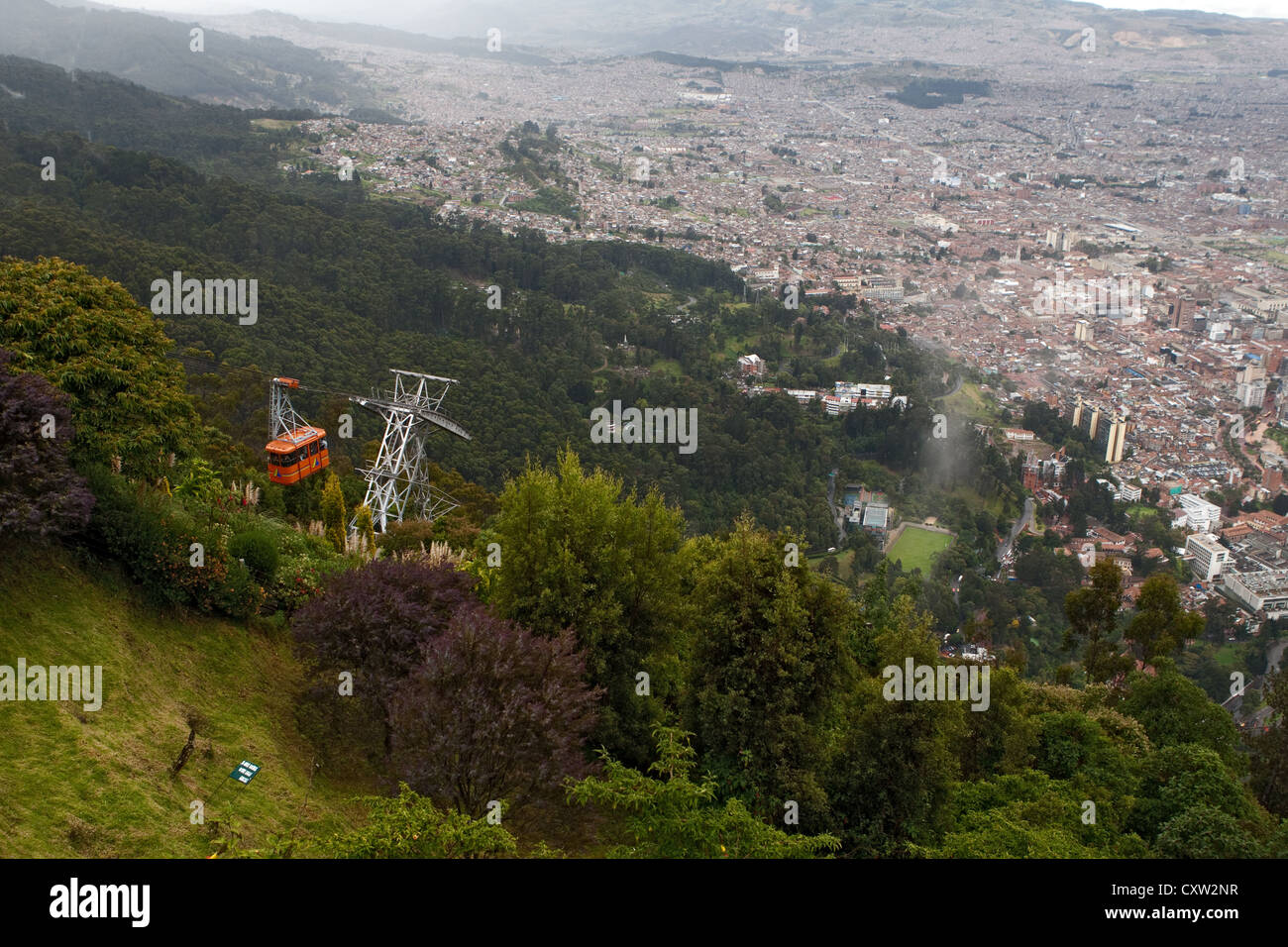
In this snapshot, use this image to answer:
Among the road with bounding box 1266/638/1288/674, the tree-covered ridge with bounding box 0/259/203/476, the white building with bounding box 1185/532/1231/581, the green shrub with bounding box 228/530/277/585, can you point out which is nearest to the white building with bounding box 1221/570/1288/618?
the white building with bounding box 1185/532/1231/581

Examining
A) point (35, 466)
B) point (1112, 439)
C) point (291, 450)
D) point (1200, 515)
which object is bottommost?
point (1200, 515)

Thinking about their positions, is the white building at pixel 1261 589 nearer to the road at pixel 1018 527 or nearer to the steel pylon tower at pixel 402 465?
the road at pixel 1018 527

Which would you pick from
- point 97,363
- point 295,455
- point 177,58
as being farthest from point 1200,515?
point 177,58

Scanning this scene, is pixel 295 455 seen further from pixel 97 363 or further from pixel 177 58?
pixel 177 58

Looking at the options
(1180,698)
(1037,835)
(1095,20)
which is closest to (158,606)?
(1037,835)

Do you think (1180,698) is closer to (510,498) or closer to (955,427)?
(510,498)

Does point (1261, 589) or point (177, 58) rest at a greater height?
point (177, 58)

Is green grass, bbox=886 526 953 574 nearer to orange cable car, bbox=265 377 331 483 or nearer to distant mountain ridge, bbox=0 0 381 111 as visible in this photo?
orange cable car, bbox=265 377 331 483
